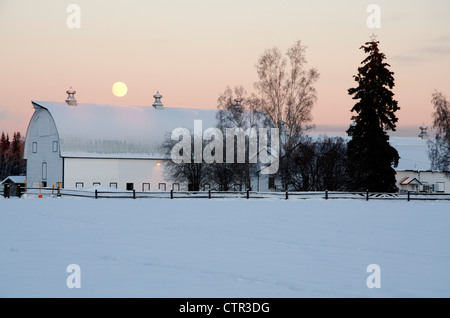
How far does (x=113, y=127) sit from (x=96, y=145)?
2.70 meters

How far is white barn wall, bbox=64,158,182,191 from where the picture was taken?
5212cm

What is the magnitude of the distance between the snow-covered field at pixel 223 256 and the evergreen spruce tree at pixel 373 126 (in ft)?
66.5

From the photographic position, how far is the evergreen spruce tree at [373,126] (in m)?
43.4

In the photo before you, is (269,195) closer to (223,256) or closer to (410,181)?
(410,181)

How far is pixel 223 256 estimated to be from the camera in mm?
13422

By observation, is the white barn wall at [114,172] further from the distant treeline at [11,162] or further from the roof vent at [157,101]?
the distant treeline at [11,162]

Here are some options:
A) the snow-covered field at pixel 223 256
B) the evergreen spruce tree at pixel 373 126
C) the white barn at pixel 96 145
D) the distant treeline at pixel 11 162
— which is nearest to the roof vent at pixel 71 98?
the white barn at pixel 96 145

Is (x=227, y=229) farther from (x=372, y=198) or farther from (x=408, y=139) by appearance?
(x=408, y=139)

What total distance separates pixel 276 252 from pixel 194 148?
3458cm

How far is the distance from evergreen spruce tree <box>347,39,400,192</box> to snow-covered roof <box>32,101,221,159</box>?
1625 cm

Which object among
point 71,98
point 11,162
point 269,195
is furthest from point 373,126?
point 11,162
